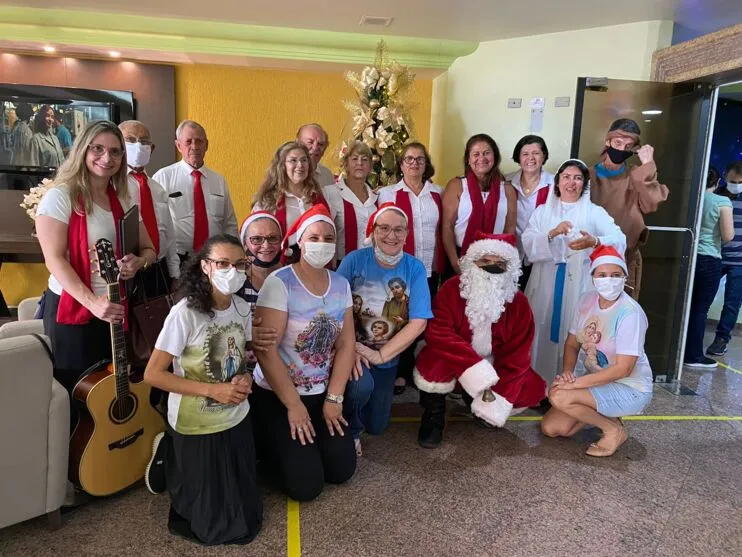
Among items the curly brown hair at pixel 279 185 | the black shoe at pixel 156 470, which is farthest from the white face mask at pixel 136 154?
the black shoe at pixel 156 470

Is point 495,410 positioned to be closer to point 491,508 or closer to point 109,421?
point 491,508

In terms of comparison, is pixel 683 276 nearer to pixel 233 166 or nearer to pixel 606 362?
pixel 606 362

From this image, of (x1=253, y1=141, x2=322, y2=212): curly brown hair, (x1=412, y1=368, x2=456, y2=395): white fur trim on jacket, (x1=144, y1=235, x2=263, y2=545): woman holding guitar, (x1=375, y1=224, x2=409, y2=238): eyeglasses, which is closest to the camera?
(x1=144, y1=235, x2=263, y2=545): woman holding guitar

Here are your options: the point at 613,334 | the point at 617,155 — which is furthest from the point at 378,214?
the point at 617,155

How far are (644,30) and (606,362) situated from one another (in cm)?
301

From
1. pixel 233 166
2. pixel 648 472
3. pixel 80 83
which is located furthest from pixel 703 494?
pixel 80 83

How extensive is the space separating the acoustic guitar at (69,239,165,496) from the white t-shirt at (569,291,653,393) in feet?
7.88

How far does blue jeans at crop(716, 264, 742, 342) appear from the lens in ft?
16.9

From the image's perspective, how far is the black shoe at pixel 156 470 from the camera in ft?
7.70

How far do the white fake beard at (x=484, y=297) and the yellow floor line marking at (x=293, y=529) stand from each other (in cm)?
132

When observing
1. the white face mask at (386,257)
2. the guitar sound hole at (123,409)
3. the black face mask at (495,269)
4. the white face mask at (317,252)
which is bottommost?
the guitar sound hole at (123,409)

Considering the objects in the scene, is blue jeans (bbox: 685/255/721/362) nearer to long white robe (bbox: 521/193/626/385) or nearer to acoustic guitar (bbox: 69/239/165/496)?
long white robe (bbox: 521/193/626/385)

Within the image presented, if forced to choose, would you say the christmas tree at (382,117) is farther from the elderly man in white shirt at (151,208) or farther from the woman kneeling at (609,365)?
the woman kneeling at (609,365)

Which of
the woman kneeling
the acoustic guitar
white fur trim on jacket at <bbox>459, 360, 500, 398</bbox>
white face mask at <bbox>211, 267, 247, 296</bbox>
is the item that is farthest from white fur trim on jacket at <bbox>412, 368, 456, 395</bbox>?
the acoustic guitar
